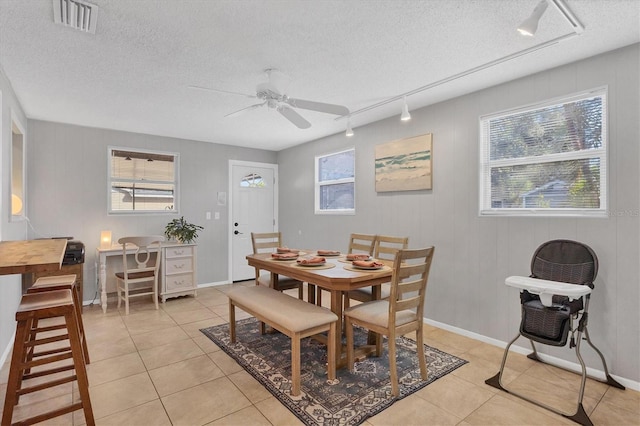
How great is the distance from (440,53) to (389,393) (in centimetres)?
245

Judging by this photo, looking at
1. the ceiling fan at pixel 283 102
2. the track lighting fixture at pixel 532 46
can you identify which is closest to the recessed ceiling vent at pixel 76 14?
the ceiling fan at pixel 283 102

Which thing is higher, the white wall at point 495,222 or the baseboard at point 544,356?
the white wall at point 495,222

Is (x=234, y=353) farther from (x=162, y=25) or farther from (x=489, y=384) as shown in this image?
(x=162, y=25)

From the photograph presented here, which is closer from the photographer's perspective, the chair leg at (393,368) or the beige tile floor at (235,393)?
the beige tile floor at (235,393)

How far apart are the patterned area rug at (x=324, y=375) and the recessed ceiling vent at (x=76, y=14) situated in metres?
2.60

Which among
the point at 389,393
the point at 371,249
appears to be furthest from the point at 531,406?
the point at 371,249

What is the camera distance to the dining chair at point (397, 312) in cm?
217

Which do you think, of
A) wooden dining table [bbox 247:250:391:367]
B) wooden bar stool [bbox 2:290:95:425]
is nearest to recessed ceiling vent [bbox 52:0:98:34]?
wooden bar stool [bbox 2:290:95:425]

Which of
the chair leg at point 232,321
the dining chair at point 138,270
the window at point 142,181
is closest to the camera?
the chair leg at point 232,321

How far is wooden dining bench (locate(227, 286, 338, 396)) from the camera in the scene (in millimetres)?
2215

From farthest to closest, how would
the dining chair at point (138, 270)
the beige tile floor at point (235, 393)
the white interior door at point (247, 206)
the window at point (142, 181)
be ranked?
the white interior door at point (247, 206)
the window at point (142, 181)
the dining chair at point (138, 270)
the beige tile floor at point (235, 393)

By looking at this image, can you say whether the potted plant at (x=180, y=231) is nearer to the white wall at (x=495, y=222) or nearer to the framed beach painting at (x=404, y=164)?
the white wall at (x=495, y=222)

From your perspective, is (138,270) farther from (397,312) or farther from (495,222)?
(495,222)

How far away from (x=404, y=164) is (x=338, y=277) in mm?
2047
